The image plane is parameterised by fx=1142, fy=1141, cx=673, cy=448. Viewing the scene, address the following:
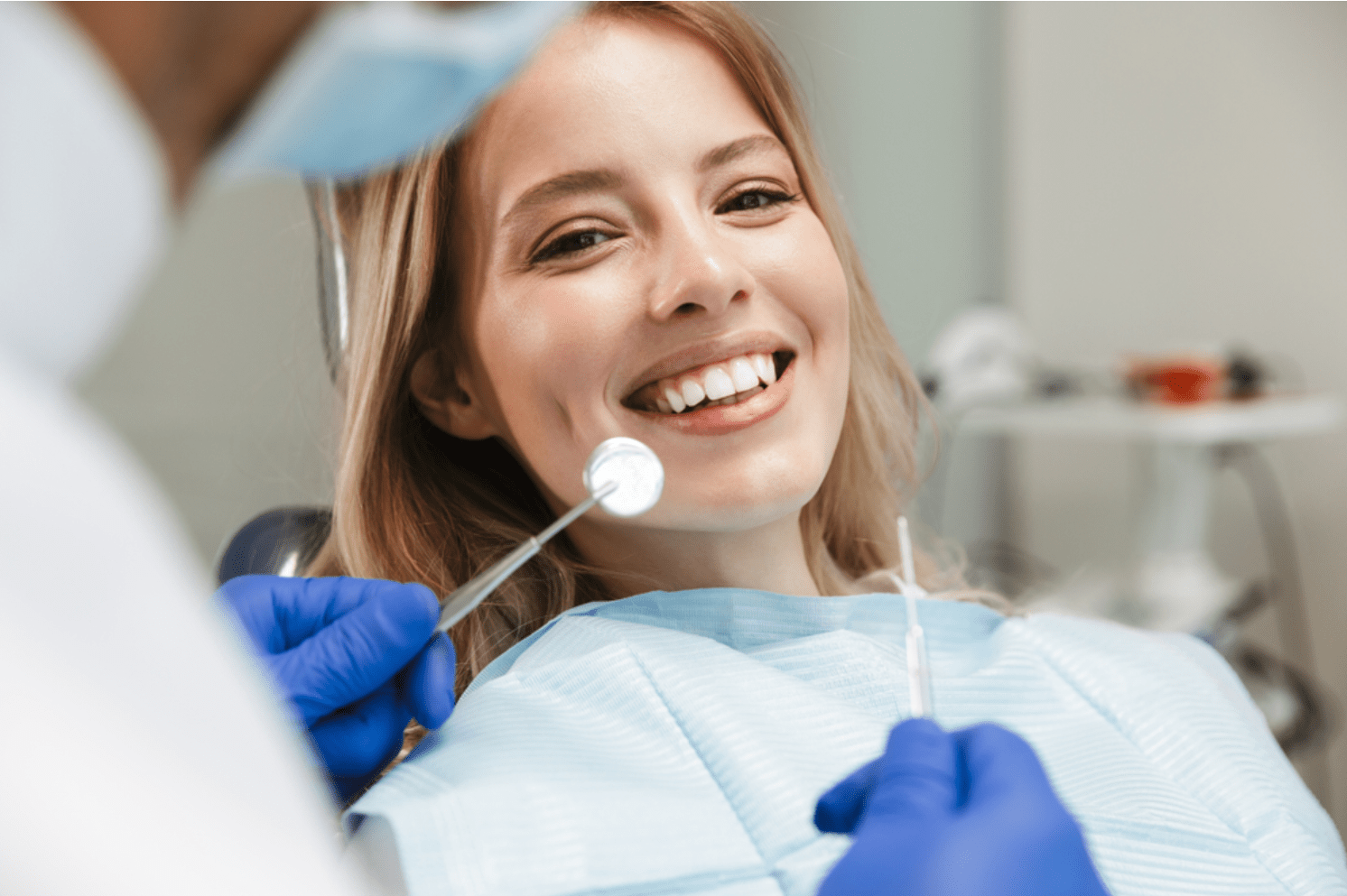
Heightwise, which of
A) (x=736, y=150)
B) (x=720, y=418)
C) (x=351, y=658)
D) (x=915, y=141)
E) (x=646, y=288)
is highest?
(x=915, y=141)

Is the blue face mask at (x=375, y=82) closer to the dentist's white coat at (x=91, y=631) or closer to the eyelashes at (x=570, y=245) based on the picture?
the dentist's white coat at (x=91, y=631)

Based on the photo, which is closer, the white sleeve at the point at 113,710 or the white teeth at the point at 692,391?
the white sleeve at the point at 113,710

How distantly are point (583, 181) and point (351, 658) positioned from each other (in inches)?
16.1

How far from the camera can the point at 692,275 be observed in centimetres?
87

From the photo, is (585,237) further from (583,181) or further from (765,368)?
(765,368)

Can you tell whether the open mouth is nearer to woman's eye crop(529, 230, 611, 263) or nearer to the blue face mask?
woman's eye crop(529, 230, 611, 263)

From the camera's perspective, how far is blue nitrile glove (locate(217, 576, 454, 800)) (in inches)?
29.6

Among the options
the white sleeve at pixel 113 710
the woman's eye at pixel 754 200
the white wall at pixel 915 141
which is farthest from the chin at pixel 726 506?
the white wall at pixel 915 141

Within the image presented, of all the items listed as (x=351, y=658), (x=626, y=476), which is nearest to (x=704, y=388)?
(x=626, y=476)

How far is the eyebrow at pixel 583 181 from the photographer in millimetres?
908

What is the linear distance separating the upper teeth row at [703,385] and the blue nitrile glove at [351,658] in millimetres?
257

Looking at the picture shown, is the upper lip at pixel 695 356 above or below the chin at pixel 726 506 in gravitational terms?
above

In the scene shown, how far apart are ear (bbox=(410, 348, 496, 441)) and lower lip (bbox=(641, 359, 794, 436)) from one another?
0.20 metres

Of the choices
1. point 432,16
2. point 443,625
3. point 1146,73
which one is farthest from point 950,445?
point 432,16
